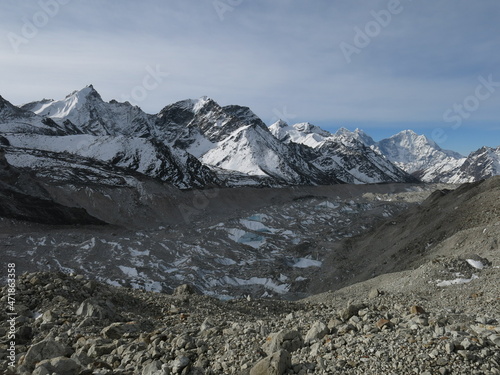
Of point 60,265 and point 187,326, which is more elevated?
point 187,326

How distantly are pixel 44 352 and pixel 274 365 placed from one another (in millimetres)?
4922

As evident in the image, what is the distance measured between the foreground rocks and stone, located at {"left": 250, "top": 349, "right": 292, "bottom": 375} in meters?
0.02

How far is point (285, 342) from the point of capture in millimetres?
6973

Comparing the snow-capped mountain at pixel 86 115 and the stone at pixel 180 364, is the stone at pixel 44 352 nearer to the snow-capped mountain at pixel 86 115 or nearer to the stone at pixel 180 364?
the stone at pixel 180 364

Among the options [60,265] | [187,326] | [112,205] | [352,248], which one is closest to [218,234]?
[352,248]

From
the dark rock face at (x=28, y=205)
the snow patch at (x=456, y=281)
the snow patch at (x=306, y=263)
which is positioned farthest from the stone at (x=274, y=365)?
the dark rock face at (x=28, y=205)

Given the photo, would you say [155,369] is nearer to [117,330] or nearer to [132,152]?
[117,330]

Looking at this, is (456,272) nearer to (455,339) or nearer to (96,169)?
(455,339)

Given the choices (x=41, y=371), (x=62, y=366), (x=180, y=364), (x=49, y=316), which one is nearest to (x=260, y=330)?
(x=180, y=364)

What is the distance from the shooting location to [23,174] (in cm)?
6253

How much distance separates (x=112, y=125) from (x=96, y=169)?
123m

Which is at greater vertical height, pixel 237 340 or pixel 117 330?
pixel 237 340

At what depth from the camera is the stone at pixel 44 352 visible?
7.67 meters

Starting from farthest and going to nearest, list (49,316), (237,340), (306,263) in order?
1. (306,263)
2. (49,316)
3. (237,340)
